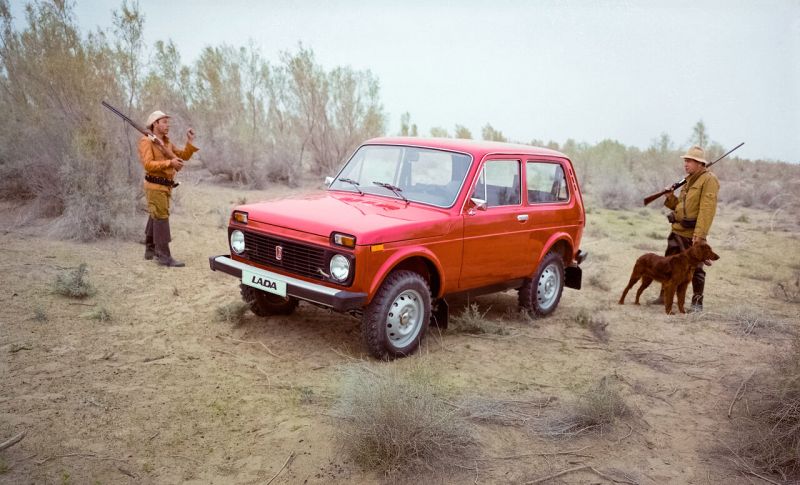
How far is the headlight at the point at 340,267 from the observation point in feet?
16.0

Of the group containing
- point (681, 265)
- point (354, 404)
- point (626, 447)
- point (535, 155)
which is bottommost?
point (626, 447)

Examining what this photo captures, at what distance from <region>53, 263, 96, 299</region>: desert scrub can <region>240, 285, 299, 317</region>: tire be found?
1777mm

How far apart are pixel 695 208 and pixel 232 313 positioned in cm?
548

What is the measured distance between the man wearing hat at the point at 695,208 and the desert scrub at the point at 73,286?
22.2ft

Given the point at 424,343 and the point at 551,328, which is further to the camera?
the point at 551,328

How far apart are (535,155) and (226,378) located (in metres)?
4.02

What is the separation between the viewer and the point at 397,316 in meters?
5.31

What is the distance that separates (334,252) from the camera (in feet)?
16.2

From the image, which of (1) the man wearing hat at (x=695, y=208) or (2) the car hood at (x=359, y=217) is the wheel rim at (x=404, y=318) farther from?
(1) the man wearing hat at (x=695, y=208)

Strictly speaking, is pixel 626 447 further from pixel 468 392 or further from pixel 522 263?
pixel 522 263

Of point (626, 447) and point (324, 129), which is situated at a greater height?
point (324, 129)

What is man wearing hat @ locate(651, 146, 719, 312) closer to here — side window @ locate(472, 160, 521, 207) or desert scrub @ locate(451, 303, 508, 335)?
side window @ locate(472, 160, 521, 207)

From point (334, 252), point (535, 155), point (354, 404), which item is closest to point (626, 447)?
point (354, 404)

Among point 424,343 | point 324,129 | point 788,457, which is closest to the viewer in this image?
point 788,457
